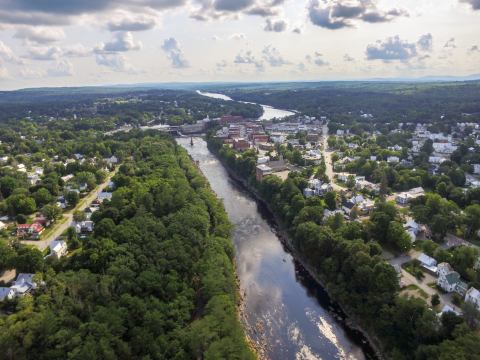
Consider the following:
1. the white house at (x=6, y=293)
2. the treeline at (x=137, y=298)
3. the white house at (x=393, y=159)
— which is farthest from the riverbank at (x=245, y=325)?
the white house at (x=393, y=159)

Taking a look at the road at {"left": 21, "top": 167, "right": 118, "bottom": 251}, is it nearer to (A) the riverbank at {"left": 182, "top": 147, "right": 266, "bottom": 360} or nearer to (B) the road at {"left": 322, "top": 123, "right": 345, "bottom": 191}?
(A) the riverbank at {"left": 182, "top": 147, "right": 266, "bottom": 360}

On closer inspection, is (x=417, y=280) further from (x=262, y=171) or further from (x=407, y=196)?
(x=262, y=171)

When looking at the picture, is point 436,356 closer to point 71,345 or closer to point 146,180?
point 71,345

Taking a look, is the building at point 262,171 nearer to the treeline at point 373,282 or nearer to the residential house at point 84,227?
the treeline at point 373,282

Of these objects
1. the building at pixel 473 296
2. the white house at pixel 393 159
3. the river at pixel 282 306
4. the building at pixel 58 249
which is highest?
the building at pixel 58 249

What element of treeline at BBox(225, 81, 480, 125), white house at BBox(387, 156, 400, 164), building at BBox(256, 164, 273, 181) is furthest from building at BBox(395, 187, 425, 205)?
treeline at BBox(225, 81, 480, 125)

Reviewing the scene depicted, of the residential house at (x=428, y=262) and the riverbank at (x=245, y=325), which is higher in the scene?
the residential house at (x=428, y=262)
